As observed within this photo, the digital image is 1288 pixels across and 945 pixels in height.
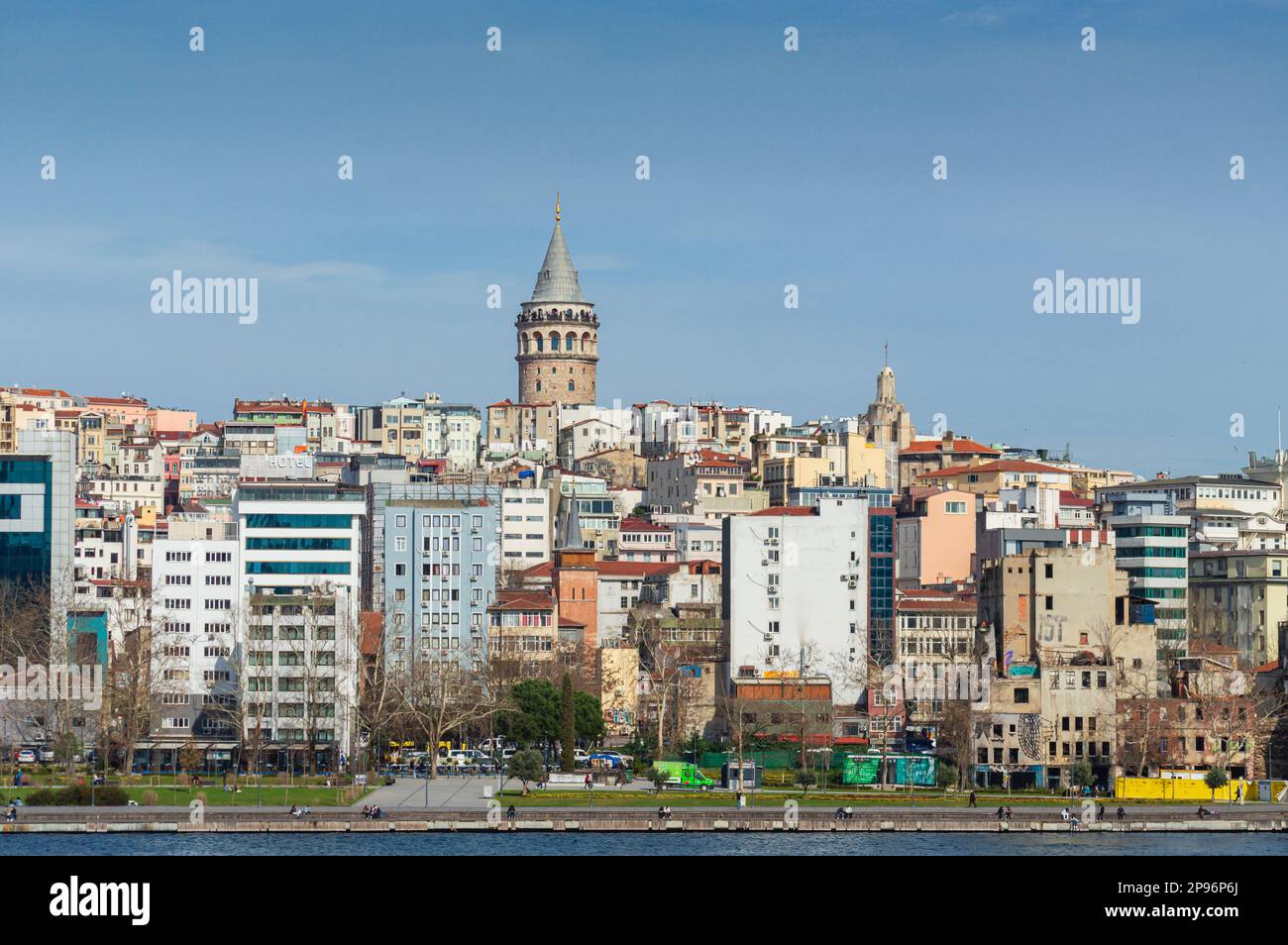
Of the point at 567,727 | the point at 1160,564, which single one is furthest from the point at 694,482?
the point at 567,727

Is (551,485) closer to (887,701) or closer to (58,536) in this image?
(58,536)

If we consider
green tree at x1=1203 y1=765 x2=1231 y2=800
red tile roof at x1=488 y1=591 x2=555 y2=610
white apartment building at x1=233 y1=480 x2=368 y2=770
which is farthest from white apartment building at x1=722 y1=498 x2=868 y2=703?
green tree at x1=1203 y1=765 x2=1231 y2=800

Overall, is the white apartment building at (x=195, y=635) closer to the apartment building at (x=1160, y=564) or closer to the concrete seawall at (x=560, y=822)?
the concrete seawall at (x=560, y=822)

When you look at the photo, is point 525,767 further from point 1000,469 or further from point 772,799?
point 1000,469

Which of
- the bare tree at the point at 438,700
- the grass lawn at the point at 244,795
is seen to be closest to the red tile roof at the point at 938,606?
the bare tree at the point at 438,700
